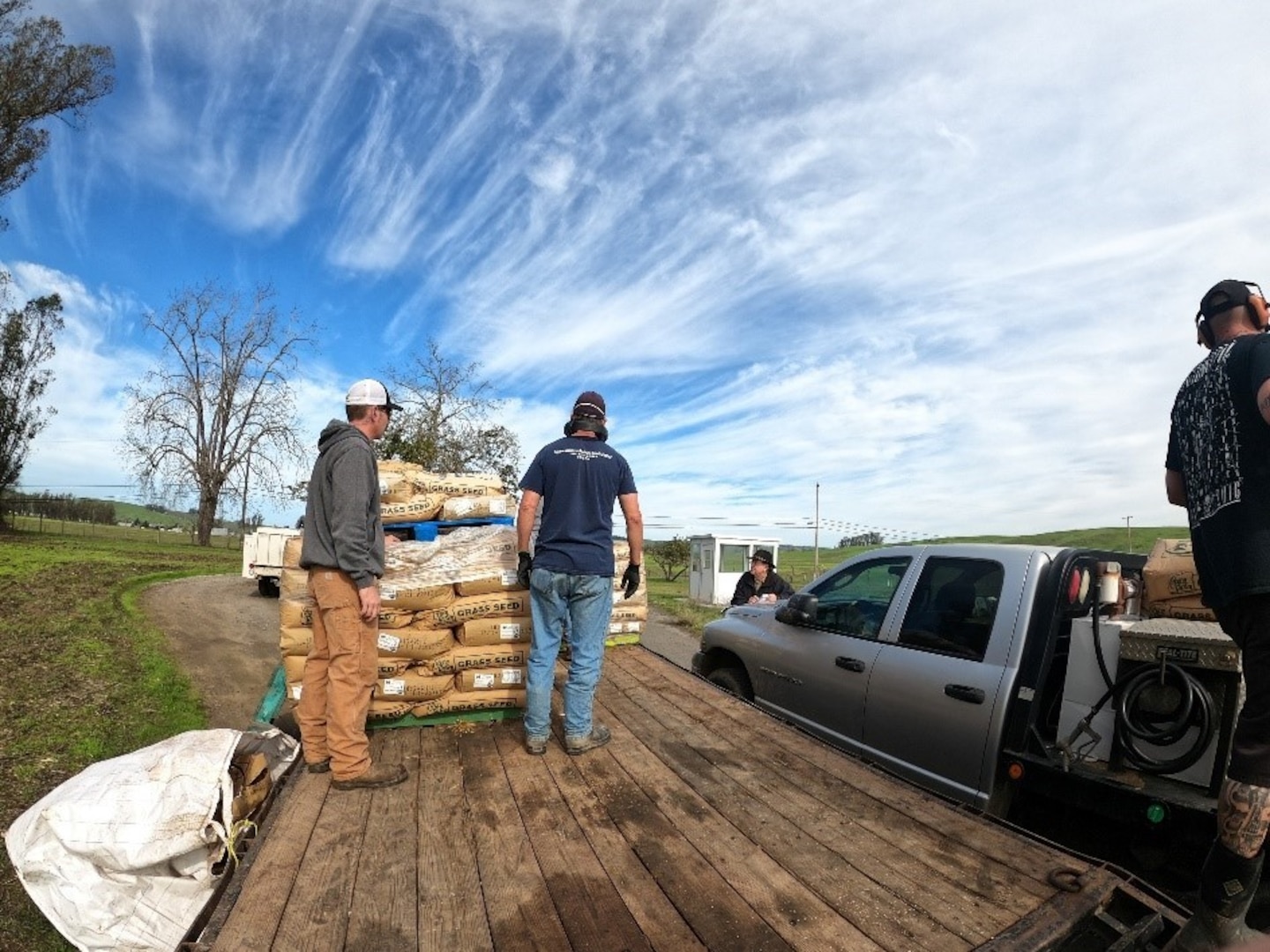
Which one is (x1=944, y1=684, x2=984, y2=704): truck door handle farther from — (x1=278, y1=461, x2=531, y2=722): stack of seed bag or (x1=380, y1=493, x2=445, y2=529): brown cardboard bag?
(x1=380, y1=493, x2=445, y2=529): brown cardboard bag

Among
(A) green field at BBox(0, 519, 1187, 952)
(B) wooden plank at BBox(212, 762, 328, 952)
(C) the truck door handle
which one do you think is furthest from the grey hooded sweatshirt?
(C) the truck door handle

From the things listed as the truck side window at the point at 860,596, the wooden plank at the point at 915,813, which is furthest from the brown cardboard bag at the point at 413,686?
the truck side window at the point at 860,596

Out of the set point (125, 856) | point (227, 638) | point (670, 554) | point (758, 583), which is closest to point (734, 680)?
point (758, 583)

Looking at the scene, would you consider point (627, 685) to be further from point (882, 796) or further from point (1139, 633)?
point (1139, 633)

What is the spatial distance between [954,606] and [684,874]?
2.48 m

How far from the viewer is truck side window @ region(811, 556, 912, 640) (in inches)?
178

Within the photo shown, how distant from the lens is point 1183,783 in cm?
285

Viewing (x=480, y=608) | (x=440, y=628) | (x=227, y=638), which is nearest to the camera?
(x=440, y=628)

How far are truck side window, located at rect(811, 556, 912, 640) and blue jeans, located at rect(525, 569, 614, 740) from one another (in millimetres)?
1766

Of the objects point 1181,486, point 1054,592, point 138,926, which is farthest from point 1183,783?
point 138,926

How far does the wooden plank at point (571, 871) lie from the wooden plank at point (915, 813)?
1.09 metres

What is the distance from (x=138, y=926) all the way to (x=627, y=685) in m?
2.94

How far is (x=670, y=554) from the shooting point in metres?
35.3

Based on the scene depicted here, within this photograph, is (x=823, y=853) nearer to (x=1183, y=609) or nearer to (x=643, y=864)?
(x=643, y=864)
